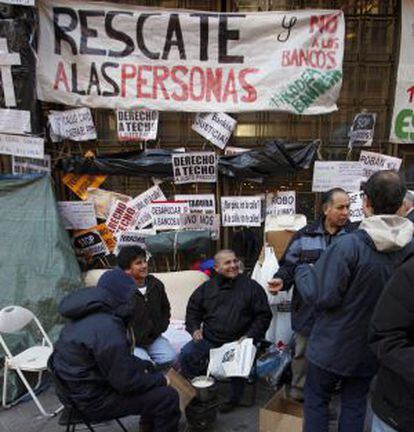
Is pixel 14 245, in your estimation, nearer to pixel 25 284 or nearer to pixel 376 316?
pixel 25 284

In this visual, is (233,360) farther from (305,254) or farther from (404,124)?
(404,124)

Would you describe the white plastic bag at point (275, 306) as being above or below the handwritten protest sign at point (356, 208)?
below

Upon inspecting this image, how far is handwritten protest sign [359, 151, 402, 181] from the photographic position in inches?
199

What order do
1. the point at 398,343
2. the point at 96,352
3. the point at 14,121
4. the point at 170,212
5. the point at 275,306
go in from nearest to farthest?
the point at 398,343, the point at 96,352, the point at 275,306, the point at 14,121, the point at 170,212

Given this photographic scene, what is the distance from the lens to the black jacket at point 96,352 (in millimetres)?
2613

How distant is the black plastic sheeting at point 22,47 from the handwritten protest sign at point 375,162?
12.6 ft

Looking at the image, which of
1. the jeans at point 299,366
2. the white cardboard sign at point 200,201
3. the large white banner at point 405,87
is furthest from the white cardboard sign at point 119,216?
the large white banner at point 405,87

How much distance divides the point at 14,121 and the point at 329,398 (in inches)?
163

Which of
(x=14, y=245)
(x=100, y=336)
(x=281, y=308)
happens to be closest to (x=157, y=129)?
(x=14, y=245)

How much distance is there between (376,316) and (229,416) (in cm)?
249

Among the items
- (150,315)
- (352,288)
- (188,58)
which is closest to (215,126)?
(188,58)

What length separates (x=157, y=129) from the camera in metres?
5.07

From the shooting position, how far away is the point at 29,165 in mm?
4938

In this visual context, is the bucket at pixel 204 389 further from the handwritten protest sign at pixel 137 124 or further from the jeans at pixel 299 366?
the handwritten protest sign at pixel 137 124
